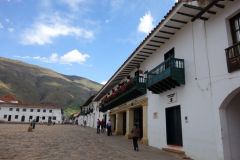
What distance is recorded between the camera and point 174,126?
8.69 meters

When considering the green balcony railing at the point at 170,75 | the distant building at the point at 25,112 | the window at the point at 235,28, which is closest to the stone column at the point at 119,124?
the green balcony railing at the point at 170,75

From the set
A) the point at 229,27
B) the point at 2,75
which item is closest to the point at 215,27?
the point at 229,27

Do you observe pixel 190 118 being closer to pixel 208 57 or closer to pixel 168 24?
pixel 208 57

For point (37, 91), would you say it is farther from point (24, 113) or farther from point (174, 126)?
point (174, 126)

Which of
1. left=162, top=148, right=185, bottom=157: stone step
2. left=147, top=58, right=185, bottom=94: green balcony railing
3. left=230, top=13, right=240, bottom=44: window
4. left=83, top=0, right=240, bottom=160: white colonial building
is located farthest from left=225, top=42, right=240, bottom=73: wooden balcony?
left=162, top=148, right=185, bottom=157: stone step

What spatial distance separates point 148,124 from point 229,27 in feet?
23.8

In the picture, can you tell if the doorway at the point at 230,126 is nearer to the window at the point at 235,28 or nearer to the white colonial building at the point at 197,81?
the white colonial building at the point at 197,81

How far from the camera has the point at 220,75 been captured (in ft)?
19.8

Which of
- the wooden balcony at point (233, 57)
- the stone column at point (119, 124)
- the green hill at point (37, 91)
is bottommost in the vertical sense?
the stone column at point (119, 124)

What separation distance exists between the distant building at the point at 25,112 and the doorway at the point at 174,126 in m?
55.3

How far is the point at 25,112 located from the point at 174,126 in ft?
189

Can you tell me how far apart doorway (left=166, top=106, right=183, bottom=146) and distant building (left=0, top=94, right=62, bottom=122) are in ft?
182

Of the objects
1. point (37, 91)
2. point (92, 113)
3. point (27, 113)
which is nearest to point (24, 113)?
point (27, 113)

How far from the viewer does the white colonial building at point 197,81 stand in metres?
5.86
